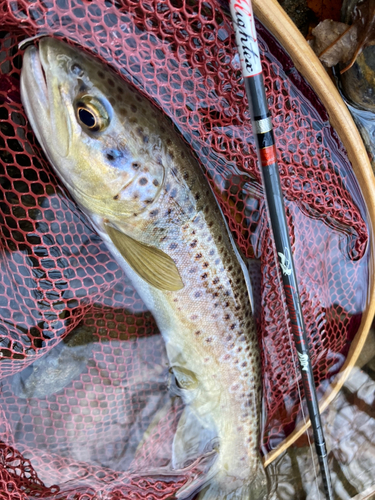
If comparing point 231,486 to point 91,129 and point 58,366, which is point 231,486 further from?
point 91,129

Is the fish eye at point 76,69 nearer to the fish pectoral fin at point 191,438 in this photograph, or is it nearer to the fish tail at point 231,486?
the fish pectoral fin at point 191,438

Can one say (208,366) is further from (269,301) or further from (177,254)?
(177,254)

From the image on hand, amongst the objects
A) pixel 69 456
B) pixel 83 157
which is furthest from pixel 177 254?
pixel 69 456

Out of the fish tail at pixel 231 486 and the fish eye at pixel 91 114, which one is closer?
the fish eye at pixel 91 114

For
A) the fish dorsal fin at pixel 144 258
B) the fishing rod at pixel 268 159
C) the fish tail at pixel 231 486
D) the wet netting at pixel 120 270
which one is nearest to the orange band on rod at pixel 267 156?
the fishing rod at pixel 268 159

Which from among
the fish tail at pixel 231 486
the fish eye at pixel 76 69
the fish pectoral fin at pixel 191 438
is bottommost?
the fish tail at pixel 231 486

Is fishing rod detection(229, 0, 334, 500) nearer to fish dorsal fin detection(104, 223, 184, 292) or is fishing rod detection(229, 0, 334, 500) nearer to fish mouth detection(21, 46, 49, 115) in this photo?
fish dorsal fin detection(104, 223, 184, 292)

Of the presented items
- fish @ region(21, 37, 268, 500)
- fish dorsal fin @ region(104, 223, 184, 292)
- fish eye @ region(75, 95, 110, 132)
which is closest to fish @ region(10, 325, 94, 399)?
fish @ region(21, 37, 268, 500)
